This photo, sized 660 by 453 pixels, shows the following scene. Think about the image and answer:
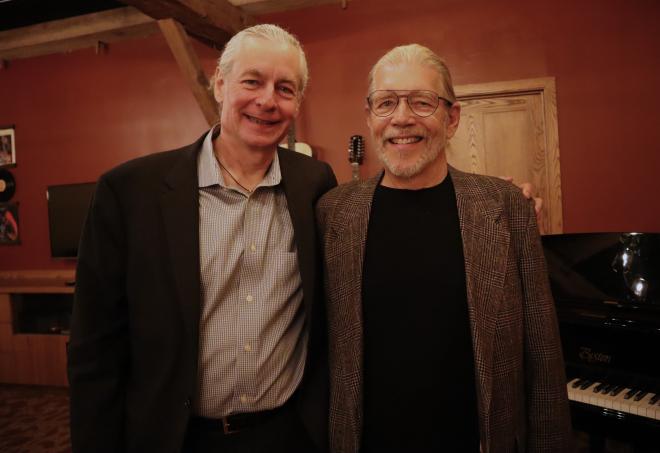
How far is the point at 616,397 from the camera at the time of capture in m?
1.83

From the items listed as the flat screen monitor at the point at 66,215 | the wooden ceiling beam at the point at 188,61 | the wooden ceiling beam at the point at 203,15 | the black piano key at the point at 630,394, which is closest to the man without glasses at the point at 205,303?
the black piano key at the point at 630,394

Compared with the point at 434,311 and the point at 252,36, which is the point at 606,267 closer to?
the point at 434,311

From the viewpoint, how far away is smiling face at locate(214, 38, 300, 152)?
1.40m

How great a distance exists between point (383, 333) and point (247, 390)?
42 cm

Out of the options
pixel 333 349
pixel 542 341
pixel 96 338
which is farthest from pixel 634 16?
pixel 96 338

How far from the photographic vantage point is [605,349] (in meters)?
1.96

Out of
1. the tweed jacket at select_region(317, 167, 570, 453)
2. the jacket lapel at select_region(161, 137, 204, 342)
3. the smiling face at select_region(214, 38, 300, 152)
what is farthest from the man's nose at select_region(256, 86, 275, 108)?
the tweed jacket at select_region(317, 167, 570, 453)

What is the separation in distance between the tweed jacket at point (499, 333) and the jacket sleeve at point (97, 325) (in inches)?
24.6

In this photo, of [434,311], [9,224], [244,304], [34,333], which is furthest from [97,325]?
[9,224]

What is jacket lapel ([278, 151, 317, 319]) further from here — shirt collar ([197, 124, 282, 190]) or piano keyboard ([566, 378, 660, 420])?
piano keyboard ([566, 378, 660, 420])

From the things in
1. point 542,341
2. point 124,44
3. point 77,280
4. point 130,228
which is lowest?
point 542,341

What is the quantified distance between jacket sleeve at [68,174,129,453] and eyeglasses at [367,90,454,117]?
82 cm

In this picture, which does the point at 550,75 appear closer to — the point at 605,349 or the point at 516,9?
the point at 516,9

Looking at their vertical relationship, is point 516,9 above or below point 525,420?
above
